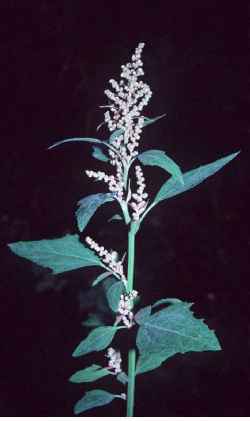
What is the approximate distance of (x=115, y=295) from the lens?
1379 mm

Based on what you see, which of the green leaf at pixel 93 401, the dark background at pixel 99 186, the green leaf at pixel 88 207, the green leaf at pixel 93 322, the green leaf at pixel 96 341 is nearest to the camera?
the green leaf at pixel 88 207

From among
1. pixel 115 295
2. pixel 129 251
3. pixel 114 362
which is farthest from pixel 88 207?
pixel 114 362

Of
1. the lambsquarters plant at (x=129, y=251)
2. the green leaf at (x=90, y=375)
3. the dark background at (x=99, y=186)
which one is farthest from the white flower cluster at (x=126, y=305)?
the dark background at (x=99, y=186)

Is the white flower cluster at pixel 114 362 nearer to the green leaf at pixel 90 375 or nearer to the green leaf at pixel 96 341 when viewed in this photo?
the green leaf at pixel 90 375

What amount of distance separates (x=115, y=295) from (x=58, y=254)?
0.22 metres

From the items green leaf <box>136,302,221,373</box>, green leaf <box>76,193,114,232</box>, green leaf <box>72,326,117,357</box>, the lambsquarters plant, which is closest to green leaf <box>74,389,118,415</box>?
the lambsquarters plant

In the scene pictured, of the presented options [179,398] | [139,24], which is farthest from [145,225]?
[139,24]

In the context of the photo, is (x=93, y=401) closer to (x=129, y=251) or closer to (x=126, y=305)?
(x=126, y=305)

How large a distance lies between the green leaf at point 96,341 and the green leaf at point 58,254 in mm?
201

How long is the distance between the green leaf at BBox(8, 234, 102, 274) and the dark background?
2869mm

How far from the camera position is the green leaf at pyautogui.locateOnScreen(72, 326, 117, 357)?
4.33ft

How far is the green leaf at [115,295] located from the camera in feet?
4.49

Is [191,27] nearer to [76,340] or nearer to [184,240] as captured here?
[184,240]

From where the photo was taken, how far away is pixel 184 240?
4.71 meters
